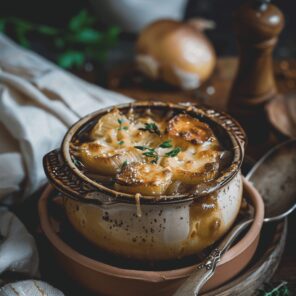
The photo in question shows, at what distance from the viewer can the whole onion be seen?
5.86 ft

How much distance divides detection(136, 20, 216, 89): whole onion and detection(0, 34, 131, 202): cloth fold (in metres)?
0.33

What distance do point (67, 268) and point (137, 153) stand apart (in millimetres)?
265

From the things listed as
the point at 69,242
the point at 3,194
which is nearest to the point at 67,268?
the point at 69,242

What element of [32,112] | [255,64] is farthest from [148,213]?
[255,64]

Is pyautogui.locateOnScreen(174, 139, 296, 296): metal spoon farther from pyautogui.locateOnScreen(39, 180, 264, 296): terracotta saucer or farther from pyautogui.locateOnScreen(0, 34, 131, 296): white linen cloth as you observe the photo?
pyautogui.locateOnScreen(0, 34, 131, 296): white linen cloth

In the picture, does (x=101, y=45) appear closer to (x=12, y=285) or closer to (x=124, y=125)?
(x=124, y=125)

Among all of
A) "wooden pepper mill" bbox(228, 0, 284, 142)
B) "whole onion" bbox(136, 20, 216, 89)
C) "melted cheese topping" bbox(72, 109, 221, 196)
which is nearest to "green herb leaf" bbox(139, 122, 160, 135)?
"melted cheese topping" bbox(72, 109, 221, 196)

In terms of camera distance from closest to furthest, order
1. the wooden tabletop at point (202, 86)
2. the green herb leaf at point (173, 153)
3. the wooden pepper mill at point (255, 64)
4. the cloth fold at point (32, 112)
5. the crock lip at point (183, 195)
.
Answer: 1. the crock lip at point (183, 195)
2. the green herb leaf at point (173, 153)
3. the cloth fold at point (32, 112)
4. the wooden pepper mill at point (255, 64)
5. the wooden tabletop at point (202, 86)

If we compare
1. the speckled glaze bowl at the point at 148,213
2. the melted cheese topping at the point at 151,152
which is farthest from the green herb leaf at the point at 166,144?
the speckled glaze bowl at the point at 148,213

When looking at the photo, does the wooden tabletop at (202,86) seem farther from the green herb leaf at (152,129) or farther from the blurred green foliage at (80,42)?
the green herb leaf at (152,129)

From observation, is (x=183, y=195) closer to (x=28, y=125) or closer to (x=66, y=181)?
(x=66, y=181)

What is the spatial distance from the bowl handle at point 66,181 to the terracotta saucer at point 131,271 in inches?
5.8

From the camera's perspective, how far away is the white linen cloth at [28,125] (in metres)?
1.07

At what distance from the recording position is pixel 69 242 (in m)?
1.03
